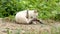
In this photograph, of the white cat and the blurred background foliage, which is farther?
the blurred background foliage

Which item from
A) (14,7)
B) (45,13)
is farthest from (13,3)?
(45,13)

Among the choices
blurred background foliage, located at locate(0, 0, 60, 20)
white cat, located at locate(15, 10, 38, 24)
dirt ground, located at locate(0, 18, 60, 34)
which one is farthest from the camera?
blurred background foliage, located at locate(0, 0, 60, 20)

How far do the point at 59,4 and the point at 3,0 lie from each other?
2050 millimetres

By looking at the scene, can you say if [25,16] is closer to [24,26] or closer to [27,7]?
[24,26]

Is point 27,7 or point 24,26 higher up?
point 27,7

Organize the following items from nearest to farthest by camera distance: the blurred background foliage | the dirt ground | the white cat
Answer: the dirt ground → the white cat → the blurred background foliage

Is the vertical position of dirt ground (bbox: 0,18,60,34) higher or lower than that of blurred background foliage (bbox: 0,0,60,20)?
Result: lower

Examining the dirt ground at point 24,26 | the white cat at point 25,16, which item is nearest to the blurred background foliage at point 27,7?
the white cat at point 25,16

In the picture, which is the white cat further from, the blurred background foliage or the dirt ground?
the blurred background foliage

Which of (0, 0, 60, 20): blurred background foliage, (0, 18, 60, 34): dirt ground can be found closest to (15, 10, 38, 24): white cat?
(0, 18, 60, 34): dirt ground

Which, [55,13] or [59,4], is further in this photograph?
[59,4]

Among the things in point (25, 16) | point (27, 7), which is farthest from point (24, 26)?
point (27, 7)

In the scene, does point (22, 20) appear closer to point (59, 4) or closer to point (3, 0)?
point (3, 0)

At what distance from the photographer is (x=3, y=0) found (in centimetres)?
797
